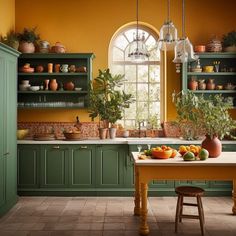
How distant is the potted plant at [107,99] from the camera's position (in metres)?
7.29

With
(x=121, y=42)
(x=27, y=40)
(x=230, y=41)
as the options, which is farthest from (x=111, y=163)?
(x=230, y=41)

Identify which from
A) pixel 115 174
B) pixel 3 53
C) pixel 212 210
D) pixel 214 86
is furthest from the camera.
A: pixel 214 86

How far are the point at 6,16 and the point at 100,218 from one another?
405 centimetres

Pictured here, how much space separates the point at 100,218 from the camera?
18.4 ft

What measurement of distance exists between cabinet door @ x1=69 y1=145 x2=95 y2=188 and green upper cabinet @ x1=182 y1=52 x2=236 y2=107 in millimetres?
2146

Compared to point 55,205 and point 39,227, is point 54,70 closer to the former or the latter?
point 55,205

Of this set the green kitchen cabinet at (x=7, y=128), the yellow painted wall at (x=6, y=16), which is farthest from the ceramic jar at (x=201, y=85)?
the yellow painted wall at (x=6, y=16)

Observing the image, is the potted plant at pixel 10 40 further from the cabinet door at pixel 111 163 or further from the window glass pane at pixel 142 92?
the window glass pane at pixel 142 92

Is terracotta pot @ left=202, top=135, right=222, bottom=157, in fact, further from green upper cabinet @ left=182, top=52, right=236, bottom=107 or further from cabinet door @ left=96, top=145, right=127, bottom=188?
green upper cabinet @ left=182, top=52, right=236, bottom=107

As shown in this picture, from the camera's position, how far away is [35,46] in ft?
25.3

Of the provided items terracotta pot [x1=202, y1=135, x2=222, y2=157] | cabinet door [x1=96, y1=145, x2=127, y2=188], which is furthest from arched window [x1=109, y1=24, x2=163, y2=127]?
terracotta pot [x1=202, y1=135, x2=222, y2=157]

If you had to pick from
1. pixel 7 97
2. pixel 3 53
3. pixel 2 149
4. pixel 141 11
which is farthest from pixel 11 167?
pixel 141 11

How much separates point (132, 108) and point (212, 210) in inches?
108

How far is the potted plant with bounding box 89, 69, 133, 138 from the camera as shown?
729cm
